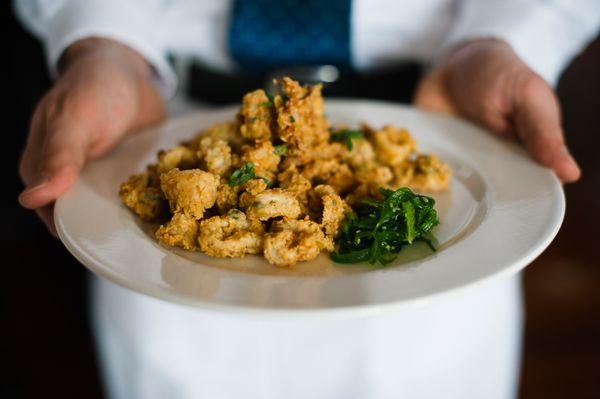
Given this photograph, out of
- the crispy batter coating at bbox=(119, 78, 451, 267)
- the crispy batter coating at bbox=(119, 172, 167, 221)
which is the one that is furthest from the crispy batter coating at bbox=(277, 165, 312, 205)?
the crispy batter coating at bbox=(119, 172, 167, 221)

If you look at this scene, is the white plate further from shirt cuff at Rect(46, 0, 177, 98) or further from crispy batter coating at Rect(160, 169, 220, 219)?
shirt cuff at Rect(46, 0, 177, 98)

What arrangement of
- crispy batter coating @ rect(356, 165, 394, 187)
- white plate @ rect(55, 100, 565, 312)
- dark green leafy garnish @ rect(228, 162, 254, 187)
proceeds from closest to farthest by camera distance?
1. white plate @ rect(55, 100, 565, 312)
2. dark green leafy garnish @ rect(228, 162, 254, 187)
3. crispy batter coating @ rect(356, 165, 394, 187)

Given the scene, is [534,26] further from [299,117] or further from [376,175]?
[299,117]

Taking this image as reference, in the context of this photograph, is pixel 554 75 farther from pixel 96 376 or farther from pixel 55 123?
pixel 96 376

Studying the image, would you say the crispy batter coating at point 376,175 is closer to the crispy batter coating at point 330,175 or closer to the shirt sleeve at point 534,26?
the crispy batter coating at point 330,175

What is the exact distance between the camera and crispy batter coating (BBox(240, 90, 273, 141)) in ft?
4.04

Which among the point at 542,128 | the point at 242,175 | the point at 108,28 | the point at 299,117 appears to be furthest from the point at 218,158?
the point at 108,28

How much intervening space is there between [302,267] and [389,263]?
0.15 m

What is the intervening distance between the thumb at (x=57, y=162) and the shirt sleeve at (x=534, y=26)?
42.6 inches

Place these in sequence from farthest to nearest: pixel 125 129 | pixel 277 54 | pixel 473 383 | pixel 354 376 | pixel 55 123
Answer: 1. pixel 277 54
2. pixel 473 383
3. pixel 354 376
4. pixel 125 129
5. pixel 55 123

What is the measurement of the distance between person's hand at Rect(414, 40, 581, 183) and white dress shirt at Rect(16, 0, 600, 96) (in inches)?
4.5

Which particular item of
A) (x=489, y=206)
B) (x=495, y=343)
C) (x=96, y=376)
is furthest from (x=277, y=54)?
(x=96, y=376)

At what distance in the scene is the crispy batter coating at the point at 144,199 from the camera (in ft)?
3.86

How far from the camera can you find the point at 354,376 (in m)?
1.67
